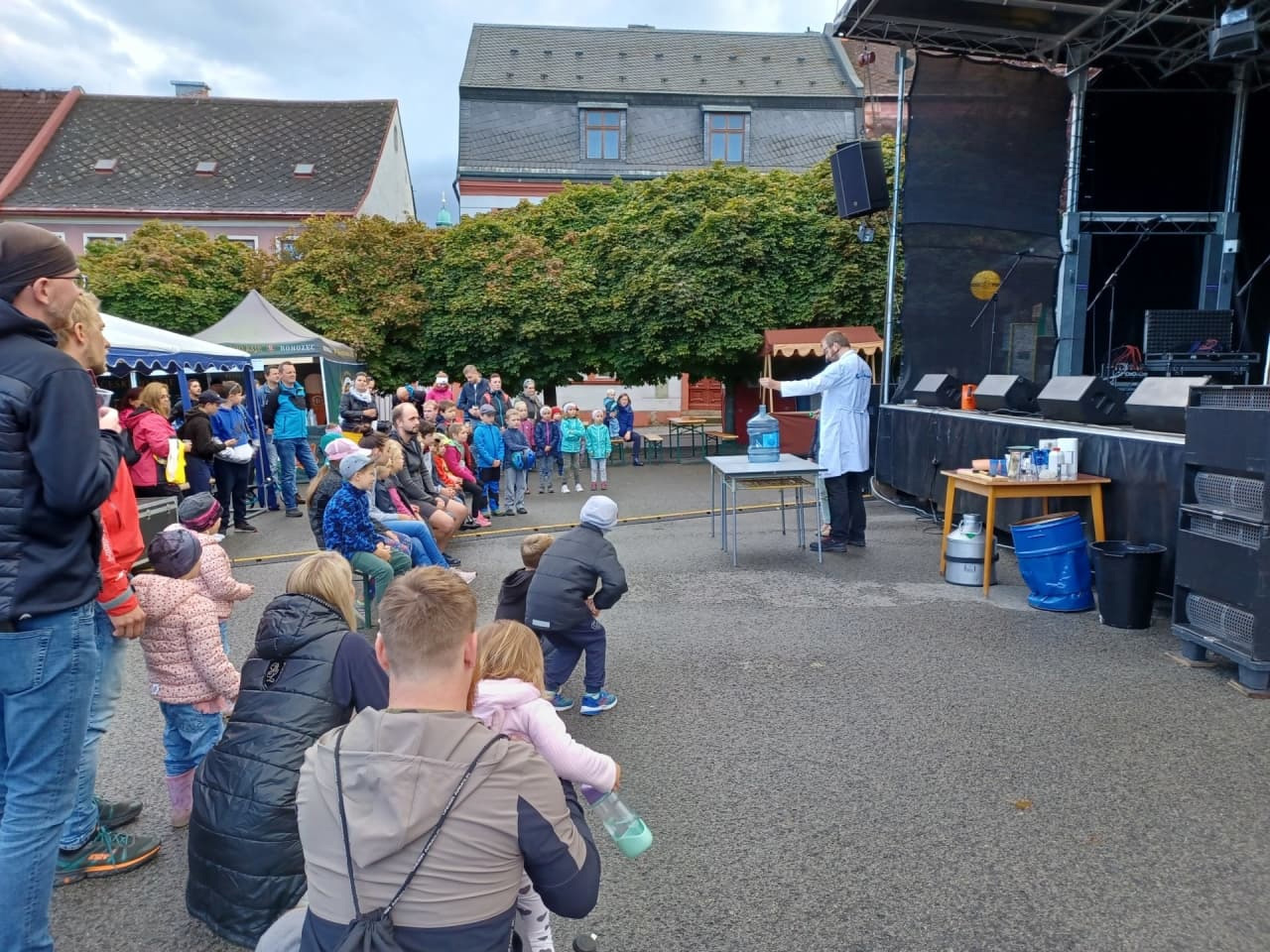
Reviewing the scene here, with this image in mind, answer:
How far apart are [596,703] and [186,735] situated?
6.61 ft

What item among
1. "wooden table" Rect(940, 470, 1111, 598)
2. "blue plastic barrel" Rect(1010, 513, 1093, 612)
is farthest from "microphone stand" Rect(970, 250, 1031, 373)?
"blue plastic barrel" Rect(1010, 513, 1093, 612)

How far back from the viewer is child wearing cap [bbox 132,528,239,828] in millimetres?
3287

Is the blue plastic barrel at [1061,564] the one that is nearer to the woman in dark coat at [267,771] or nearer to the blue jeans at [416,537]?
the blue jeans at [416,537]

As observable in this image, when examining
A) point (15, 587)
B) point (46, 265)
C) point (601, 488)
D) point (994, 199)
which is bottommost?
point (601, 488)

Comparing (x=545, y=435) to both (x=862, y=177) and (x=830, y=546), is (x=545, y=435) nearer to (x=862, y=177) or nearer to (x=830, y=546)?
(x=830, y=546)

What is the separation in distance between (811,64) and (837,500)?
108 feet

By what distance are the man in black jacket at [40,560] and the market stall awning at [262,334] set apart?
1278cm

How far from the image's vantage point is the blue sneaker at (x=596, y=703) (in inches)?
178

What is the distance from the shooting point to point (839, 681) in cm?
492

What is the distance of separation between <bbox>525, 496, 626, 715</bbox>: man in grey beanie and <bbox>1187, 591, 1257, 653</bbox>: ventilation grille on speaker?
3448 mm

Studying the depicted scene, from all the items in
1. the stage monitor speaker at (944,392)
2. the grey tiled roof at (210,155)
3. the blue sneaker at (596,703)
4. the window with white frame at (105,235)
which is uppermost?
the grey tiled roof at (210,155)

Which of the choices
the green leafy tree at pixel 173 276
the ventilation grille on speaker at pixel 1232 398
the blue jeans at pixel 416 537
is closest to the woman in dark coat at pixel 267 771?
the blue jeans at pixel 416 537

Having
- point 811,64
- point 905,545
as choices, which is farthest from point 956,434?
point 811,64

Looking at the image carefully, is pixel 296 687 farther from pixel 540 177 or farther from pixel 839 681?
pixel 540 177
